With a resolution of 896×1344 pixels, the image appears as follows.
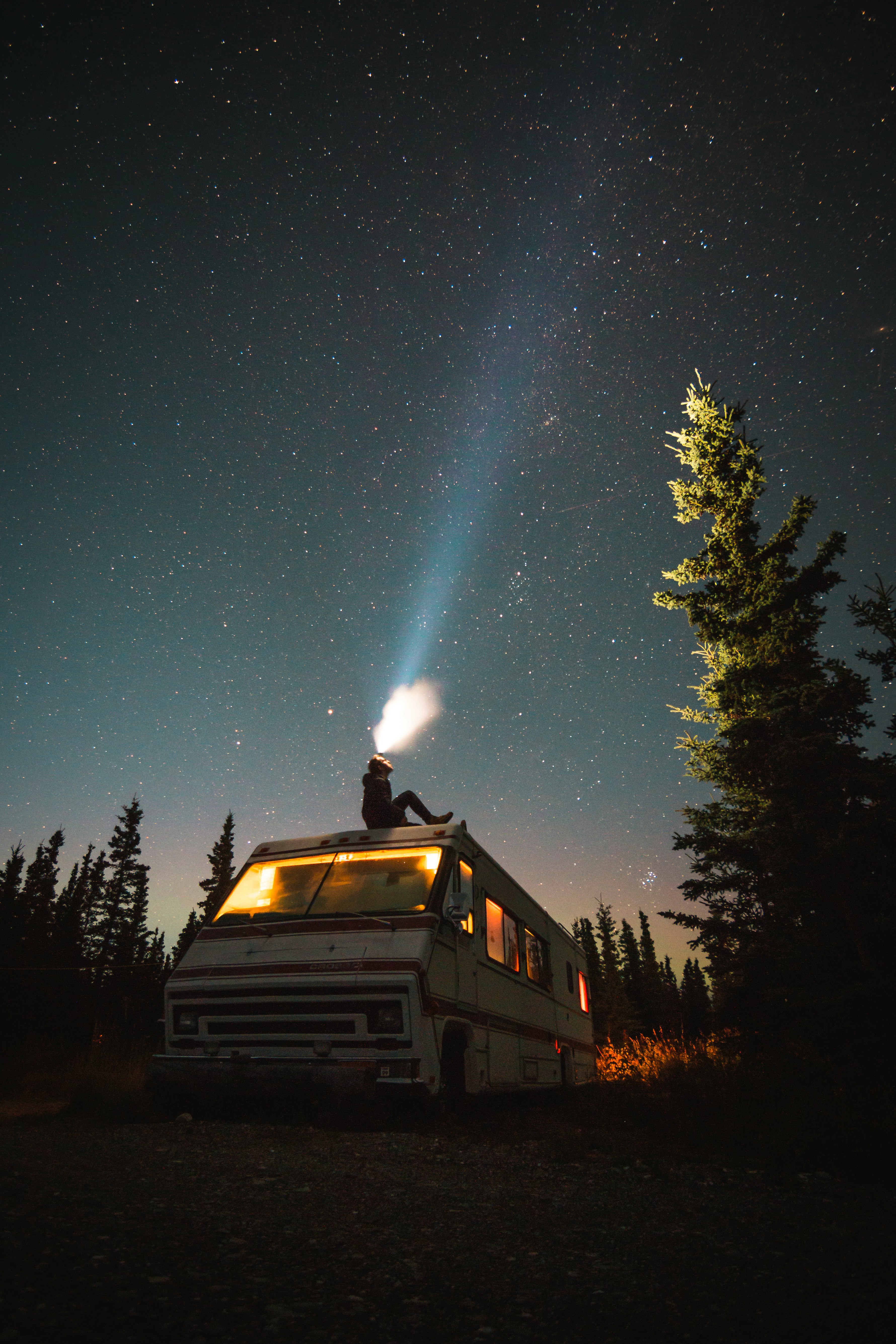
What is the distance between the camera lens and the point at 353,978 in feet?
20.2

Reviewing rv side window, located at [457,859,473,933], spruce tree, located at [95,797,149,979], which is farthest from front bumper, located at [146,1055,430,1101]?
spruce tree, located at [95,797,149,979]

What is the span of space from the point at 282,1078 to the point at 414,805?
3584mm

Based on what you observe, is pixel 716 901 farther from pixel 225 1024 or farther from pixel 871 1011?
pixel 225 1024

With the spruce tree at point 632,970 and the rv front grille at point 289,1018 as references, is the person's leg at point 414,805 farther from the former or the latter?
the spruce tree at point 632,970

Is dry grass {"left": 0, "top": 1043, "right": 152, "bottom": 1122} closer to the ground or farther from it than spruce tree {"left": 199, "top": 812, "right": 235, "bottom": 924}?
closer to the ground

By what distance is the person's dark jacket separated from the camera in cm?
838

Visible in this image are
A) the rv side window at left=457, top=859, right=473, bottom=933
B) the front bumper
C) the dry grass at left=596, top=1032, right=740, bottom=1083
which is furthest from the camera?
the dry grass at left=596, top=1032, right=740, bottom=1083

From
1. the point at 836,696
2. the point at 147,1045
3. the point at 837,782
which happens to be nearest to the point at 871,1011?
the point at 837,782

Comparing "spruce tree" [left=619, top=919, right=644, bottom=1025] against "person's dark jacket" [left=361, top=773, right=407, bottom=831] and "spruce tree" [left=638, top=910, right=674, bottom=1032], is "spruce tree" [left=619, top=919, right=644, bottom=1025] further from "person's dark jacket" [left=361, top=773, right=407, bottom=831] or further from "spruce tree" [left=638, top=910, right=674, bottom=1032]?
"person's dark jacket" [left=361, top=773, right=407, bottom=831]

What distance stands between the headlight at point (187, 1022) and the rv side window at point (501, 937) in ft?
10.5

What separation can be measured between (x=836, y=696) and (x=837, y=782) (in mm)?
1558

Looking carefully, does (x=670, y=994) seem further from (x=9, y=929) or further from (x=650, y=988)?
(x=9, y=929)

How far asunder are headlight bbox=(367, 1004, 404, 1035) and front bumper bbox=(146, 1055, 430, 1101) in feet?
→ 0.78

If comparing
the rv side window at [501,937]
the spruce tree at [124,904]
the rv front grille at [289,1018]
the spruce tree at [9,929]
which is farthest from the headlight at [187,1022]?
the spruce tree at [124,904]
